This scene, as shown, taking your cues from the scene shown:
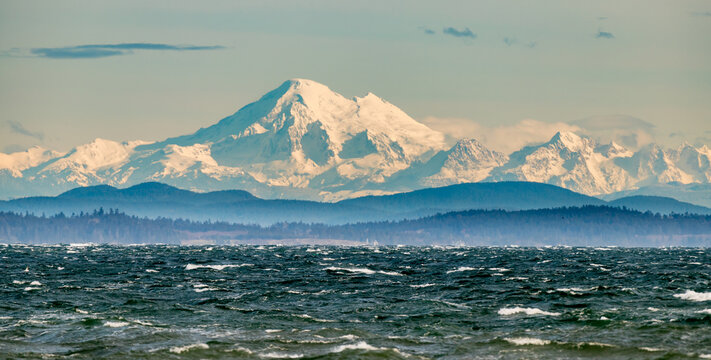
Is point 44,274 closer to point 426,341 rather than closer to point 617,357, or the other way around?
point 426,341

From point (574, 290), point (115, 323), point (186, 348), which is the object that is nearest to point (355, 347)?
point (186, 348)

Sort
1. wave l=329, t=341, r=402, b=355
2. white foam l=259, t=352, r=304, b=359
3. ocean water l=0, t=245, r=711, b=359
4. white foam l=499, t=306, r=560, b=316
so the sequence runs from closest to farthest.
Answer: white foam l=259, t=352, r=304, b=359 < wave l=329, t=341, r=402, b=355 < ocean water l=0, t=245, r=711, b=359 < white foam l=499, t=306, r=560, b=316

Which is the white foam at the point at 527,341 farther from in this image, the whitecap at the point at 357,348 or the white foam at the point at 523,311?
the white foam at the point at 523,311

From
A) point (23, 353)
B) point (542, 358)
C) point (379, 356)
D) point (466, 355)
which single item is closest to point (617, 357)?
point (542, 358)

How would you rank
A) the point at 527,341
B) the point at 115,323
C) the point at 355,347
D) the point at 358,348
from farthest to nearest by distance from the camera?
the point at 115,323
the point at 527,341
the point at 355,347
the point at 358,348

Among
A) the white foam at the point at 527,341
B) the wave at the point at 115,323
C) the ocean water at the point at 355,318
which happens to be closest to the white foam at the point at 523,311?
the ocean water at the point at 355,318

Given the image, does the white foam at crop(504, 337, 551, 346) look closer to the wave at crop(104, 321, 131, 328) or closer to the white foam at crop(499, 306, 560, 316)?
the white foam at crop(499, 306, 560, 316)

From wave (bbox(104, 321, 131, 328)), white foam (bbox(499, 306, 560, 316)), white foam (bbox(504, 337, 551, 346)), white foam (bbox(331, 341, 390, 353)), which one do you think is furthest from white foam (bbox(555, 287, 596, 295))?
wave (bbox(104, 321, 131, 328))

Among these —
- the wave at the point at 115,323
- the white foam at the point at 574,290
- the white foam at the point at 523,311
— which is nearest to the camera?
the wave at the point at 115,323

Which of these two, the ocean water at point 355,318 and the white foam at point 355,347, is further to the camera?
the ocean water at point 355,318

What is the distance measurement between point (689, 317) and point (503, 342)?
17.4 m

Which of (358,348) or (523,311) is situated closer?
(358,348)

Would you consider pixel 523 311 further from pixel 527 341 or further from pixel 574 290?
pixel 574 290

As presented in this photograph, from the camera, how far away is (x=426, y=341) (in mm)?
66500
